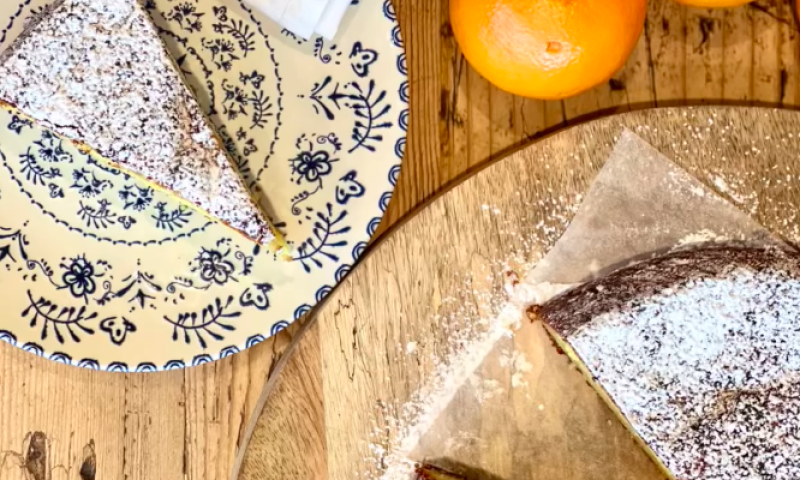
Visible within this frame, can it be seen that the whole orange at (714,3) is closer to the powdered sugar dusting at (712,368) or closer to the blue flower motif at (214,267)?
the powdered sugar dusting at (712,368)

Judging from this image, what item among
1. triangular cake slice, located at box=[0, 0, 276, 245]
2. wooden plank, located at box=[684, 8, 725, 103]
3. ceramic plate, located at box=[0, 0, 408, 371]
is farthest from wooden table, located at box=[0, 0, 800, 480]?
triangular cake slice, located at box=[0, 0, 276, 245]

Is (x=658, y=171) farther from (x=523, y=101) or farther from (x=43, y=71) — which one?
(x=43, y=71)

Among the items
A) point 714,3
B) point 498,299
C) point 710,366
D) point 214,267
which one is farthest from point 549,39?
point 214,267

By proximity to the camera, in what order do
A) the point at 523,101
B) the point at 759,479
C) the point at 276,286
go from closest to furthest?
the point at 759,479 → the point at 276,286 → the point at 523,101

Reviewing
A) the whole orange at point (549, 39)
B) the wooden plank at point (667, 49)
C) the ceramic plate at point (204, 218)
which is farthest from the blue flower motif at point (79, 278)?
the wooden plank at point (667, 49)

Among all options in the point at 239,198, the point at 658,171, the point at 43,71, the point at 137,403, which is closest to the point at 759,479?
the point at 658,171

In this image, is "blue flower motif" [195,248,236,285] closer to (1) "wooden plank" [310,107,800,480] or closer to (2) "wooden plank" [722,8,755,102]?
(1) "wooden plank" [310,107,800,480]
